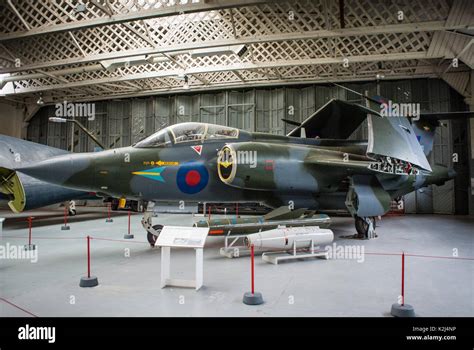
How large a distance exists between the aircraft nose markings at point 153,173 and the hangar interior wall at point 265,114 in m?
13.2

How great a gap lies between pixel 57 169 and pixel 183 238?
372cm

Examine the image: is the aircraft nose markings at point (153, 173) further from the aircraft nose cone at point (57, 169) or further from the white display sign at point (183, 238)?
the white display sign at point (183, 238)

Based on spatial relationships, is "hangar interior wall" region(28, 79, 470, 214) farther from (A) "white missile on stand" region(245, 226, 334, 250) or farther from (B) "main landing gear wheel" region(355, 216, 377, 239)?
(A) "white missile on stand" region(245, 226, 334, 250)

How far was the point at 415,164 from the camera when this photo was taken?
866 centimetres

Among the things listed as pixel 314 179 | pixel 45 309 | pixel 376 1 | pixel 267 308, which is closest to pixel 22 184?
pixel 45 309

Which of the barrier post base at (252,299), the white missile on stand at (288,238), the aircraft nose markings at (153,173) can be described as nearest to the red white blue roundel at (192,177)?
the aircraft nose markings at (153,173)

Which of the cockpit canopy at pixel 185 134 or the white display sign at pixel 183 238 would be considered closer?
the white display sign at pixel 183 238

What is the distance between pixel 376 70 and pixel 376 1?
443 cm

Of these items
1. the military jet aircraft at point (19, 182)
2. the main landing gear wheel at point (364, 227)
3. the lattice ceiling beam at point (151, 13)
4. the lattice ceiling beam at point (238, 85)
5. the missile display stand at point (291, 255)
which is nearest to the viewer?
the missile display stand at point (291, 255)

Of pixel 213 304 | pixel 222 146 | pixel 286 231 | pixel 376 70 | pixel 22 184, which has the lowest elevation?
pixel 213 304

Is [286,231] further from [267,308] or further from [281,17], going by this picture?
[281,17]

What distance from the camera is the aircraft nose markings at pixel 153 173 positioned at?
295 inches

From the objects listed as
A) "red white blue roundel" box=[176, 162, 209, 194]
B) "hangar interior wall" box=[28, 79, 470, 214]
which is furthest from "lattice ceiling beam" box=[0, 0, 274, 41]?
"hangar interior wall" box=[28, 79, 470, 214]

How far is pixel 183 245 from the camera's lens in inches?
193
